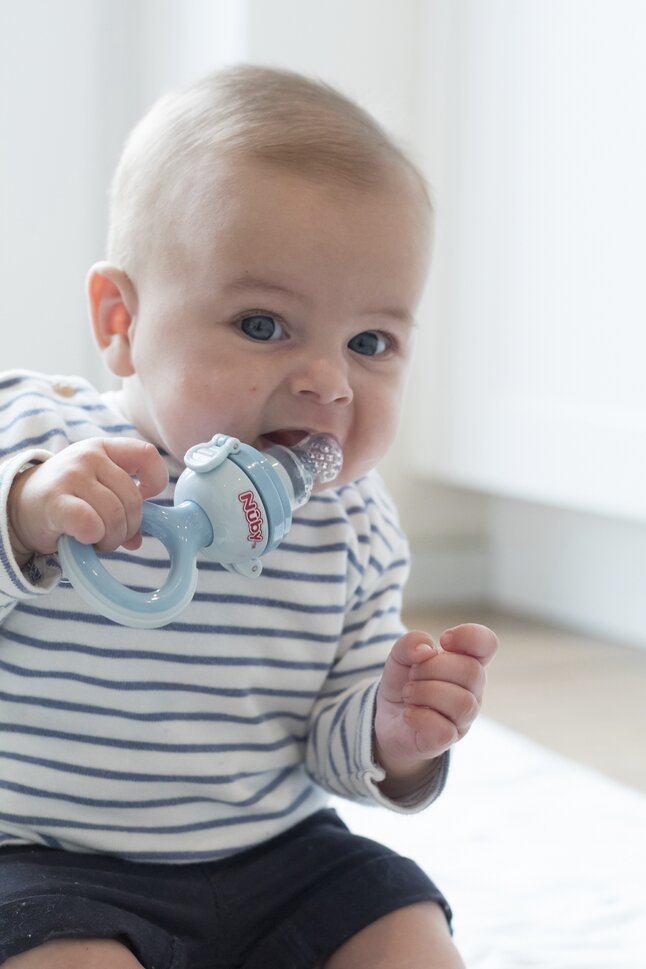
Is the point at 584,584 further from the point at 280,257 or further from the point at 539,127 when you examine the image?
the point at 280,257

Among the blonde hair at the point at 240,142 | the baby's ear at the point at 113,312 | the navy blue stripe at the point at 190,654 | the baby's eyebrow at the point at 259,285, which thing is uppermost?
the blonde hair at the point at 240,142

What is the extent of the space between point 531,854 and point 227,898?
0.33m

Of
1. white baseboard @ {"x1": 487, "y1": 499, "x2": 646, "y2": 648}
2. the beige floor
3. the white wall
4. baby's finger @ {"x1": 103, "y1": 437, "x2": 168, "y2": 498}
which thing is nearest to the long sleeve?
baby's finger @ {"x1": 103, "y1": 437, "x2": 168, "y2": 498}

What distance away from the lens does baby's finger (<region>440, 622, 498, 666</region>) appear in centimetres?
67

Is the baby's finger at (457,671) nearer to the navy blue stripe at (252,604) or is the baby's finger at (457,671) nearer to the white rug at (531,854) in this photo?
the navy blue stripe at (252,604)

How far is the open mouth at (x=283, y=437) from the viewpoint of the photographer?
72cm

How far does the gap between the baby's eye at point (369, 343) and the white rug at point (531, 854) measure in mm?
391

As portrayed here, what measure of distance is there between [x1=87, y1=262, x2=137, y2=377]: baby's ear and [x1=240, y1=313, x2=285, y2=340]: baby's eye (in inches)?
3.6

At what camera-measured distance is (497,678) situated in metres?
1.44

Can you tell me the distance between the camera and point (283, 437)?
2.36 ft

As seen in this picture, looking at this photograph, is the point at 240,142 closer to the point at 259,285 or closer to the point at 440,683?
the point at 259,285

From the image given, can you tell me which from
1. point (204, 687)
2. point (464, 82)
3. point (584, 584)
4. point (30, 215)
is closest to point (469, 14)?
point (464, 82)

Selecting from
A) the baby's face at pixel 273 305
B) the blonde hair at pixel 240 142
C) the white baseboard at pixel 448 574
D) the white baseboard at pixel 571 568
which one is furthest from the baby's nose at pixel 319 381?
the white baseboard at pixel 448 574

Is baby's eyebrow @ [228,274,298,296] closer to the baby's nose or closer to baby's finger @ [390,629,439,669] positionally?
the baby's nose
